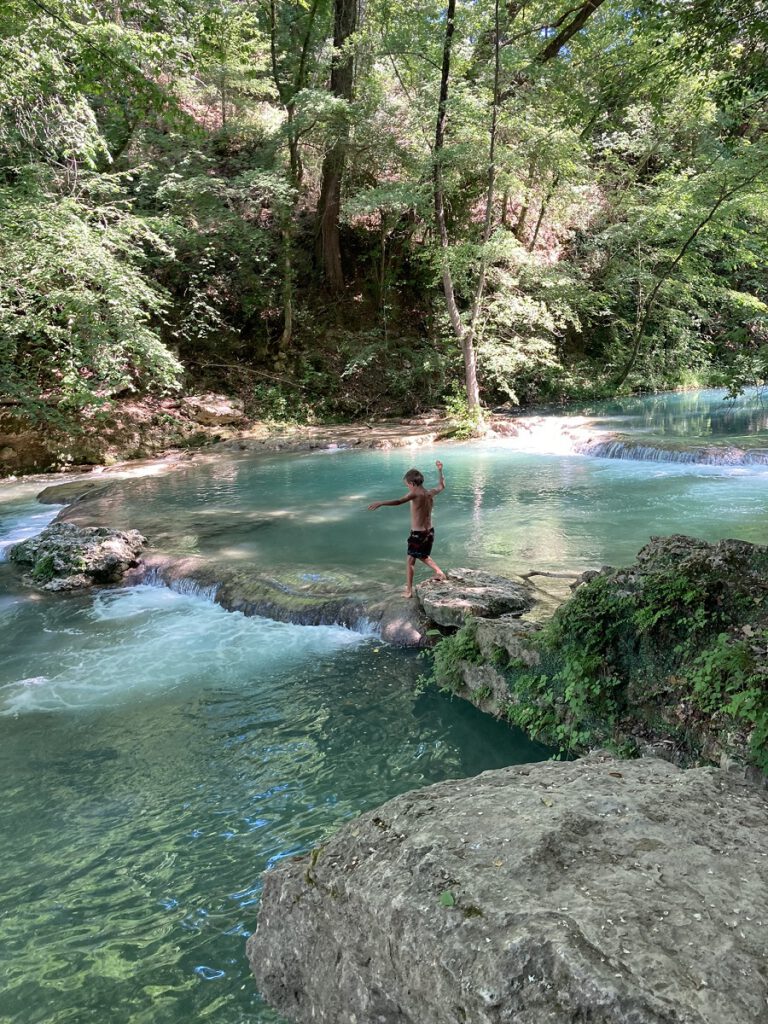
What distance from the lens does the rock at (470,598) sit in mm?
6215

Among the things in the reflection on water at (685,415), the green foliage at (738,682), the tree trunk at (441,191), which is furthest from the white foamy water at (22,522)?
the reflection on water at (685,415)

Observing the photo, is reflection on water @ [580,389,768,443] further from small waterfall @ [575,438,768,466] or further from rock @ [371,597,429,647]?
rock @ [371,597,429,647]

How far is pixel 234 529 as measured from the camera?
1050 cm

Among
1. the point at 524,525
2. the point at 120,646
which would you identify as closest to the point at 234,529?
the point at 120,646

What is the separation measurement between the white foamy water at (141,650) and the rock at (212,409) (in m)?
11.9

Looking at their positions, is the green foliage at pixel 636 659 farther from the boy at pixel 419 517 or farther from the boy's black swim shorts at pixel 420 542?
the boy's black swim shorts at pixel 420 542

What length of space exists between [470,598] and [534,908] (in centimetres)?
448

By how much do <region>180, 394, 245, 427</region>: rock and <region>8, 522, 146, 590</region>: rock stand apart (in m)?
10.2

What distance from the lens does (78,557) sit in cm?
883

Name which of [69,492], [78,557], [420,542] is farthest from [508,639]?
[69,492]

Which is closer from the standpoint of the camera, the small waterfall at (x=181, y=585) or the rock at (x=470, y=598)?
the rock at (x=470, y=598)

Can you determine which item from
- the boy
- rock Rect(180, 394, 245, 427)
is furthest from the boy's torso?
rock Rect(180, 394, 245, 427)

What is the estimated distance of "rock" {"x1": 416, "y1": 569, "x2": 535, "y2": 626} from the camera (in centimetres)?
621

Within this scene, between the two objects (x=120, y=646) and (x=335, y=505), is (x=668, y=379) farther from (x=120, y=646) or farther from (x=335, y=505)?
(x=120, y=646)
